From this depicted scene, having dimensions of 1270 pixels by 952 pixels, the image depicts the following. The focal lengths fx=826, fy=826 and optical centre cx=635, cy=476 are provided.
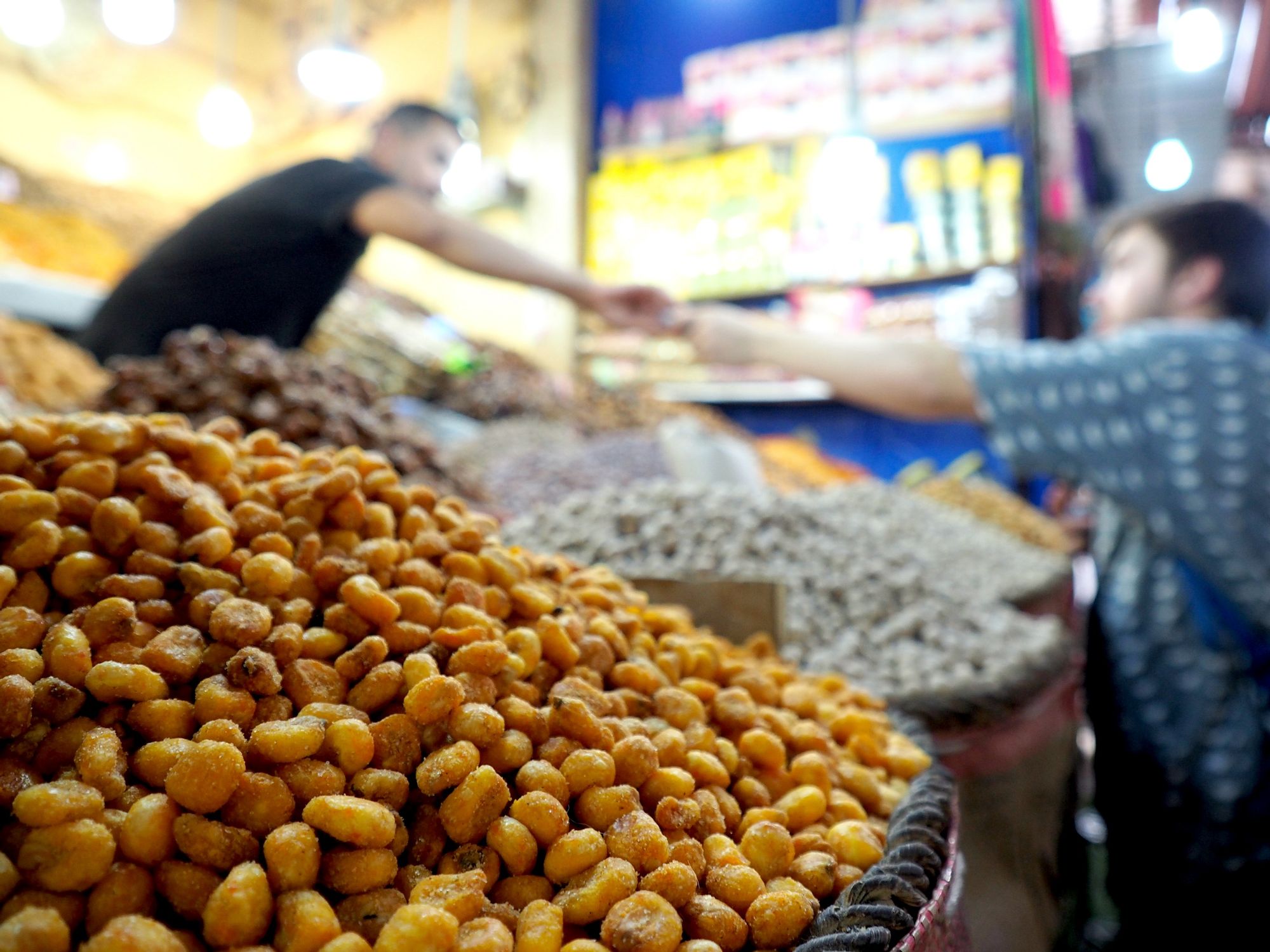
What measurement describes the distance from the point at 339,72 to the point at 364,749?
439 cm

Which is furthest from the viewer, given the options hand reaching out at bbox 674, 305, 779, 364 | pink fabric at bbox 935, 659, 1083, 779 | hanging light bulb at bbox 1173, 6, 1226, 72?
hanging light bulb at bbox 1173, 6, 1226, 72

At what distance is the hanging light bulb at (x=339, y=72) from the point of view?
4.11 meters

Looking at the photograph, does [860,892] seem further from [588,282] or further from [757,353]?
[588,282]

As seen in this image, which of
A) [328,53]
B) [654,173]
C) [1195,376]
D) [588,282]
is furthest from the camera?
[654,173]

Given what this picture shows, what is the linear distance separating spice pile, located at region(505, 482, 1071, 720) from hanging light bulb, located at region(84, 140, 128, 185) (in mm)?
7004

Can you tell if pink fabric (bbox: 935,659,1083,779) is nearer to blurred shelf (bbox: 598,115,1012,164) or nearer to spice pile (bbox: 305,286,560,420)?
spice pile (bbox: 305,286,560,420)

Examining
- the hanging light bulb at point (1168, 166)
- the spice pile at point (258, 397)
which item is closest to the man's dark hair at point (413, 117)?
the spice pile at point (258, 397)

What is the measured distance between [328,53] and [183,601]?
428cm

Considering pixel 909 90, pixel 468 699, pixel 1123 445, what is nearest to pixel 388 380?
pixel 1123 445

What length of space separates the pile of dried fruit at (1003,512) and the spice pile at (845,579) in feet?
3.14

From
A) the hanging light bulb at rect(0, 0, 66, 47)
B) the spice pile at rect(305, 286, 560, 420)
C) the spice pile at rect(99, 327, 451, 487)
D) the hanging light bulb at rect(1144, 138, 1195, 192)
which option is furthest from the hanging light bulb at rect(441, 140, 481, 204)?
the hanging light bulb at rect(1144, 138, 1195, 192)

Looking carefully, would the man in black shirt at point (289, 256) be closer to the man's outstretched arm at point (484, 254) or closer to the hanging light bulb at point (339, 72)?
the man's outstretched arm at point (484, 254)

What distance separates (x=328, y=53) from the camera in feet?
13.6

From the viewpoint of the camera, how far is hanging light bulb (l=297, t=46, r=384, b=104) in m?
4.11
